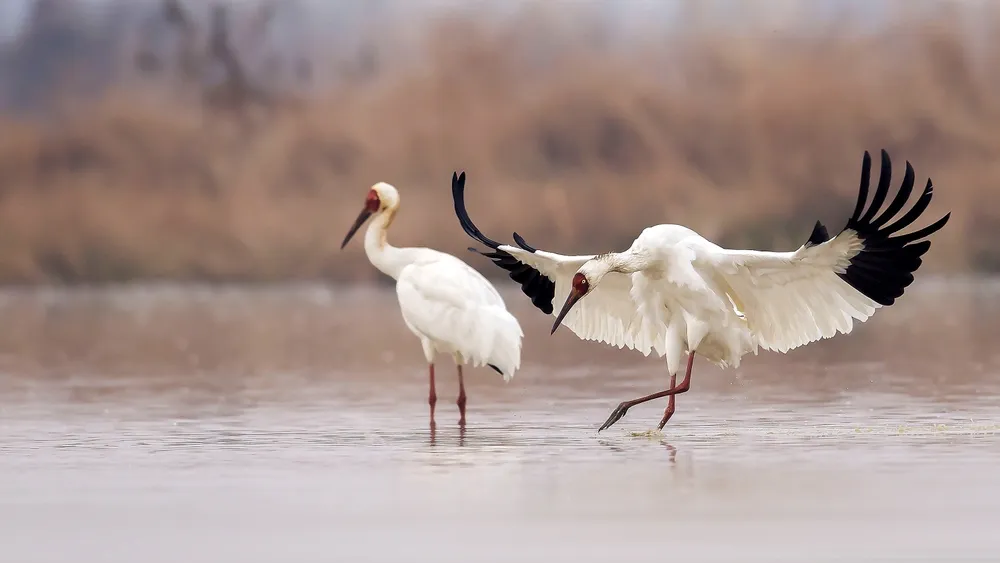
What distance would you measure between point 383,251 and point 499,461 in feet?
18.7

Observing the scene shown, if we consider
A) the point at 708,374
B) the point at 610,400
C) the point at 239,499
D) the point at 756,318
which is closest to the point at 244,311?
the point at 708,374

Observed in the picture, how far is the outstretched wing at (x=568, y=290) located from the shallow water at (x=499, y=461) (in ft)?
2.63

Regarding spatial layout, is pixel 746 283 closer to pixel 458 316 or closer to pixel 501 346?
pixel 501 346

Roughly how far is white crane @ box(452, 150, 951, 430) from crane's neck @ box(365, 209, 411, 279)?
85.7 inches

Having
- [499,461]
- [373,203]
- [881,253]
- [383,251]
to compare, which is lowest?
[499,461]

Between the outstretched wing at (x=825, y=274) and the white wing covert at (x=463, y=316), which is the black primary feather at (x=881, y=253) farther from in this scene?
the white wing covert at (x=463, y=316)

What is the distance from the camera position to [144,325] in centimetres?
3484

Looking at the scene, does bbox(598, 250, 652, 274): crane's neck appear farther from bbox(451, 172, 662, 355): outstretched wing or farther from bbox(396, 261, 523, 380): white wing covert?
bbox(396, 261, 523, 380): white wing covert

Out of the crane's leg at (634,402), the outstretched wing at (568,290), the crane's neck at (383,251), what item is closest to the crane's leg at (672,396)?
the crane's leg at (634,402)

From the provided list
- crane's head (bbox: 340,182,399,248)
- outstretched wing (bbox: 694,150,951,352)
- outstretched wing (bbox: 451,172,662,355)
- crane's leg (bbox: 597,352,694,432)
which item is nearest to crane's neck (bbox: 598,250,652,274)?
outstretched wing (bbox: 694,150,951,352)

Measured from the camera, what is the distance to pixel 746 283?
13906mm

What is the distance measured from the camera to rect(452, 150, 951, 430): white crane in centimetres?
1304

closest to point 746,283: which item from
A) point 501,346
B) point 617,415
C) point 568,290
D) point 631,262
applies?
point 631,262

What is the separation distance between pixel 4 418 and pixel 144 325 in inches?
766
